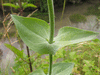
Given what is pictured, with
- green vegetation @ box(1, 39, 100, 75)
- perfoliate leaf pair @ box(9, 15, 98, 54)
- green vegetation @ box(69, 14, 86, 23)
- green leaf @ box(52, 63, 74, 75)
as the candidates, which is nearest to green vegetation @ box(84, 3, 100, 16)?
green vegetation @ box(69, 14, 86, 23)

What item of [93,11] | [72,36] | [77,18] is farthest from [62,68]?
[93,11]

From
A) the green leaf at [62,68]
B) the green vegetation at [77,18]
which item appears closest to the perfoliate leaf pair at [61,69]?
the green leaf at [62,68]

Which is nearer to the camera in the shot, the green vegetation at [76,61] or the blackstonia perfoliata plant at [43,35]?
the blackstonia perfoliata plant at [43,35]

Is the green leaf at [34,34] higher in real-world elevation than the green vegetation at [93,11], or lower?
higher

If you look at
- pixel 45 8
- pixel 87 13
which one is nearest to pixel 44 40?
pixel 45 8

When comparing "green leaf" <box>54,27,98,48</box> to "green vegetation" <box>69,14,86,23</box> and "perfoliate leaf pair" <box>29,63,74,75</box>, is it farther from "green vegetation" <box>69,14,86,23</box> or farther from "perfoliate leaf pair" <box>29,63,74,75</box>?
"green vegetation" <box>69,14,86,23</box>

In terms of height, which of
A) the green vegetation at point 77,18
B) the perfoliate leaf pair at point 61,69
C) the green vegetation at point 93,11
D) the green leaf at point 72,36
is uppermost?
the green leaf at point 72,36

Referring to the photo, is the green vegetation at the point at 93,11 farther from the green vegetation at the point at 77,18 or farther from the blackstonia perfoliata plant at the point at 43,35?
the blackstonia perfoliata plant at the point at 43,35
